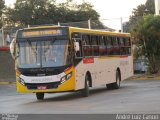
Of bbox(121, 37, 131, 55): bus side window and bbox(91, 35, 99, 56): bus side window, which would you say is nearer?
bbox(91, 35, 99, 56): bus side window

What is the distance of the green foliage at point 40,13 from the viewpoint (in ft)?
312

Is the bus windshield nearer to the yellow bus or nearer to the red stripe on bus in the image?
the yellow bus

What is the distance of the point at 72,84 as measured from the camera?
21641 mm

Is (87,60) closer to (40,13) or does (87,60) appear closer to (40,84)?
(40,84)

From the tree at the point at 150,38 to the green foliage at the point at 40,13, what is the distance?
56.7 meters

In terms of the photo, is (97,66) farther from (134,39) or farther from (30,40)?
(134,39)

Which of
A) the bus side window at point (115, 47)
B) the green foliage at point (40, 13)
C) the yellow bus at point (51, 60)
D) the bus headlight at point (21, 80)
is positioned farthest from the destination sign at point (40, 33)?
the green foliage at point (40, 13)

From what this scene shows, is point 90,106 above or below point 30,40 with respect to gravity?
below

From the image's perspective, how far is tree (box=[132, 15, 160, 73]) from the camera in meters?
37.0

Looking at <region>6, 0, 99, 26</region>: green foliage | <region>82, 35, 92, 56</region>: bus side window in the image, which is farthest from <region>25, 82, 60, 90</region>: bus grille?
<region>6, 0, 99, 26</region>: green foliage

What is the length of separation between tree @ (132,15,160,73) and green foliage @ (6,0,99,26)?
56718mm

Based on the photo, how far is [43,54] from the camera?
21734 mm

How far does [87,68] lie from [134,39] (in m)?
14.6

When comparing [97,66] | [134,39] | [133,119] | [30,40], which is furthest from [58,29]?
[134,39]
